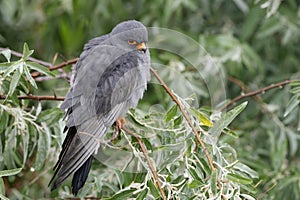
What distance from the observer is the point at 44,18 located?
443 centimetres

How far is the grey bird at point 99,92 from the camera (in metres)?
2.07

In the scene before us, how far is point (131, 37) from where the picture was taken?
2.37m

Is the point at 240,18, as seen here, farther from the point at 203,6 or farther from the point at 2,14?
the point at 2,14

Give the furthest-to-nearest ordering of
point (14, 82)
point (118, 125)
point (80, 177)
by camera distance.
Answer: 1. point (118, 125)
2. point (80, 177)
3. point (14, 82)

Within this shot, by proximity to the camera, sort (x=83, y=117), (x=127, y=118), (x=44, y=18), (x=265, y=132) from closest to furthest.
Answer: (x=83, y=117) → (x=127, y=118) → (x=265, y=132) → (x=44, y=18)

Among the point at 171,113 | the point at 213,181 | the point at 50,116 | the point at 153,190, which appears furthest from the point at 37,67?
the point at 213,181

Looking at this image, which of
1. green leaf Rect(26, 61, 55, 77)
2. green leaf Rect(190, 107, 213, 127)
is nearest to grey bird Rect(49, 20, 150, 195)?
green leaf Rect(26, 61, 55, 77)

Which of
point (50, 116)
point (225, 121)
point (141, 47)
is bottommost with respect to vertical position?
point (225, 121)

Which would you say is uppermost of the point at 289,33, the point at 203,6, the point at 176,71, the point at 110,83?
the point at 203,6

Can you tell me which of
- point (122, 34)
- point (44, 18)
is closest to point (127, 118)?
point (122, 34)

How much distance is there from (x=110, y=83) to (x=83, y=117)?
19cm

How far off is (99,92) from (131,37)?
27cm

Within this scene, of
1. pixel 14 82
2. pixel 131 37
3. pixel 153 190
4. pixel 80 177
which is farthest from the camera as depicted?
pixel 131 37

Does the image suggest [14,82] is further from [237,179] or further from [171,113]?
[237,179]
